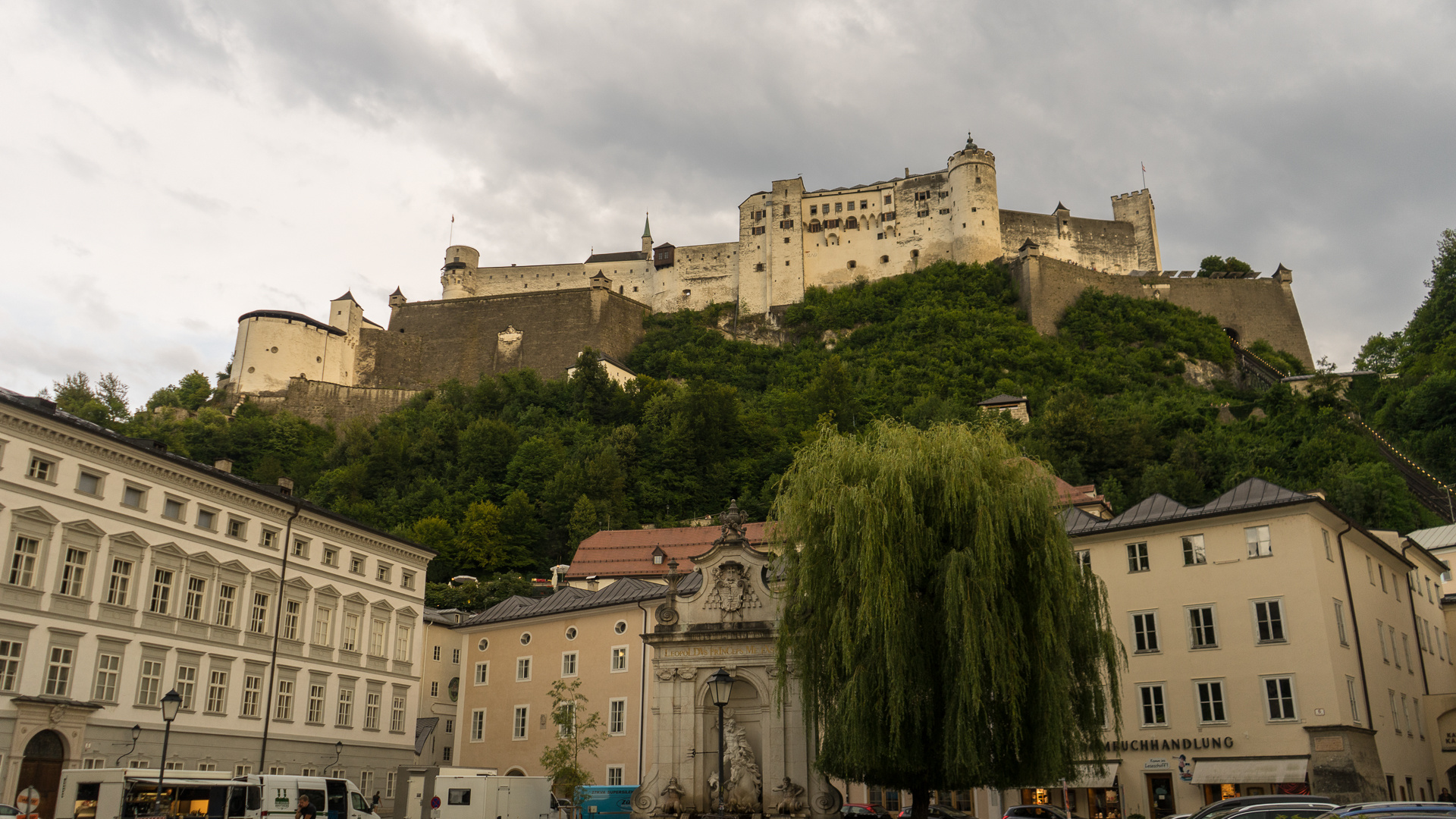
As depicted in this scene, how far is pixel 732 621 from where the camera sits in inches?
975

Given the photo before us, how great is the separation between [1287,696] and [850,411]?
180ft

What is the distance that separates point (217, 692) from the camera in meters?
32.5

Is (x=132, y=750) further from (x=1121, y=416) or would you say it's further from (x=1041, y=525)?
(x=1121, y=416)

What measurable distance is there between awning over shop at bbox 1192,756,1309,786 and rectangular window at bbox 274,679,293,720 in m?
27.1

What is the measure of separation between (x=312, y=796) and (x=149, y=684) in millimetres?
7875

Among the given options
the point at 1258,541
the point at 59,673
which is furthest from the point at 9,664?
the point at 1258,541

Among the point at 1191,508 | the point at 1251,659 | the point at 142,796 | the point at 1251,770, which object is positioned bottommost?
the point at 142,796

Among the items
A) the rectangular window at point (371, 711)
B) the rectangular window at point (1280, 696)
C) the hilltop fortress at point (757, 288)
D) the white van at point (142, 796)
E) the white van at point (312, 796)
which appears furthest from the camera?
the hilltop fortress at point (757, 288)

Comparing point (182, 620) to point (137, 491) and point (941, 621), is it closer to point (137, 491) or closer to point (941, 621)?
point (137, 491)

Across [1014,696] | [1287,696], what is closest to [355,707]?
[1014,696]

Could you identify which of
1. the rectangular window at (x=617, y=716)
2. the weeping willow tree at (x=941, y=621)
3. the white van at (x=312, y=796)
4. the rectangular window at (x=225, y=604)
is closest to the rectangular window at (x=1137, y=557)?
the weeping willow tree at (x=941, y=621)

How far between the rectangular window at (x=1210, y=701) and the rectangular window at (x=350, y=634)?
2741cm

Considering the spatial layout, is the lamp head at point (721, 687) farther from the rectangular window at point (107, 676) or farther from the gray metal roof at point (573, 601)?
the rectangular window at point (107, 676)

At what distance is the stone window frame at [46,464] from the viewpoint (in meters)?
27.8
